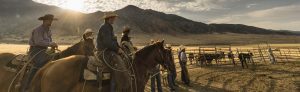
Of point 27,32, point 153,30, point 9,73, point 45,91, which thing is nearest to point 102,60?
point 45,91

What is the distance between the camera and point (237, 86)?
1647 centimetres

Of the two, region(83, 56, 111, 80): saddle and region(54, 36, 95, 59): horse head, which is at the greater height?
region(54, 36, 95, 59): horse head

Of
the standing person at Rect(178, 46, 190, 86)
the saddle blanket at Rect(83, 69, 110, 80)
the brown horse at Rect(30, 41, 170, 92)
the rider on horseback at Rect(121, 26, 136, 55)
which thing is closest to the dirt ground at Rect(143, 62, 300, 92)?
the standing person at Rect(178, 46, 190, 86)

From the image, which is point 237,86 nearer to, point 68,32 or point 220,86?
point 220,86

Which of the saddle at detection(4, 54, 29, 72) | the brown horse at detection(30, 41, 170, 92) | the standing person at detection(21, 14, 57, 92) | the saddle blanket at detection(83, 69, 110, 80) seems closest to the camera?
the brown horse at detection(30, 41, 170, 92)

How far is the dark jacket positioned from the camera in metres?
7.38

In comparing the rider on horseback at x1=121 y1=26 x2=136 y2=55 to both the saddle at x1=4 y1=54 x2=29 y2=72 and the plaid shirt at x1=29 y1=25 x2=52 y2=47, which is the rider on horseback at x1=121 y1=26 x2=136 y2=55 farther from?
the saddle at x1=4 y1=54 x2=29 y2=72

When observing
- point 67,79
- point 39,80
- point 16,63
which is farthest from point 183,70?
point 67,79

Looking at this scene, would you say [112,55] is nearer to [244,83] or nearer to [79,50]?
[79,50]

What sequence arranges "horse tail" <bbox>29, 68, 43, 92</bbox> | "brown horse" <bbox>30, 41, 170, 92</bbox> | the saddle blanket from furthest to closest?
1. "horse tail" <bbox>29, 68, 43, 92</bbox>
2. the saddle blanket
3. "brown horse" <bbox>30, 41, 170, 92</bbox>

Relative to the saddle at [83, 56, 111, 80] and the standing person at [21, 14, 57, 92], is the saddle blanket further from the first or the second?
the standing person at [21, 14, 57, 92]

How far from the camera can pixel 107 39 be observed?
739cm

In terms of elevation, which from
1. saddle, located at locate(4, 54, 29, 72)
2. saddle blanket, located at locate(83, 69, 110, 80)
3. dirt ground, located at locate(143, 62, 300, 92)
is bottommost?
dirt ground, located at locate(143, 62, 300, 92)

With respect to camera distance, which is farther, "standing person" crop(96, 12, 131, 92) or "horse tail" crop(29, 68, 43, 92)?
"standing person" crop(96, 12, 131, 92)
